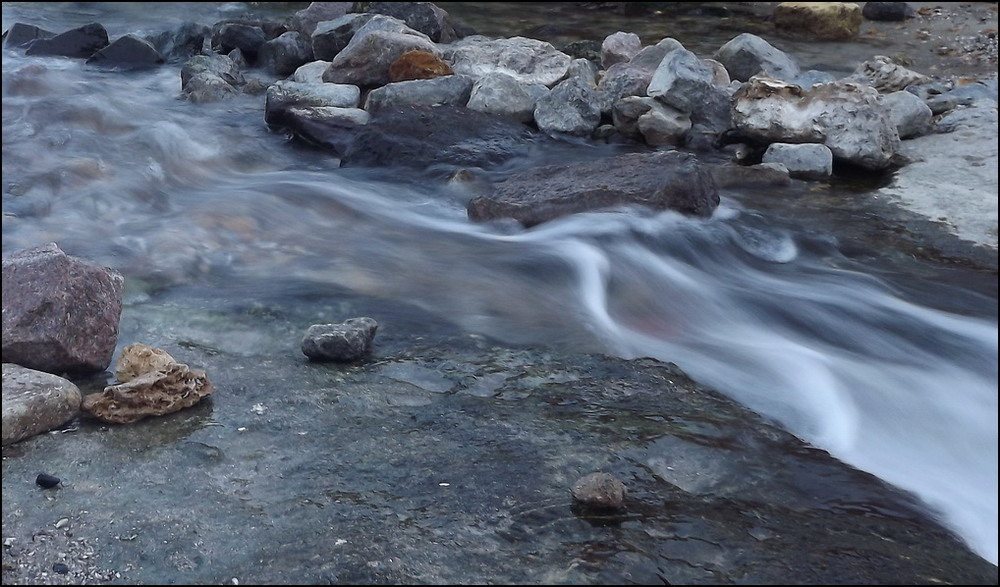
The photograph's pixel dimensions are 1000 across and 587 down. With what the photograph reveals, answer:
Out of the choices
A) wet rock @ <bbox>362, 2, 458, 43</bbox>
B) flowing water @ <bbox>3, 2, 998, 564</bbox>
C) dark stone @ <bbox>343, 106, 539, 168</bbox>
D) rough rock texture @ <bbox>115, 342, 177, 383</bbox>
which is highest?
wet rock @ <bbox>362, 2, 458, 43</bbox>

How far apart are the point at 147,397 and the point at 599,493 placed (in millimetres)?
1509

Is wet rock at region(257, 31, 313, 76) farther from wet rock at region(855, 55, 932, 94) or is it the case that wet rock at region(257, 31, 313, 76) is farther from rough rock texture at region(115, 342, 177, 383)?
rough rock texture at region(115, 342, 177, 383)

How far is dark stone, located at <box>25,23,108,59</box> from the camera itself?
9.60 m

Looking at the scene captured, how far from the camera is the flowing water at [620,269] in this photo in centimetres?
361

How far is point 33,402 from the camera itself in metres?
3.01

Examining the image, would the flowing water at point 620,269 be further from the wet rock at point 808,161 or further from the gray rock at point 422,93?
the gray rock at point 422,93

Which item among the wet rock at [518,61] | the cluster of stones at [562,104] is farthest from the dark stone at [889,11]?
the wet rock at [518,61]

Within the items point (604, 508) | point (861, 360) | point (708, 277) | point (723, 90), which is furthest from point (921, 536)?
point (723, 90)

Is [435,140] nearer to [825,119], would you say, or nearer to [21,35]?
[825,119]

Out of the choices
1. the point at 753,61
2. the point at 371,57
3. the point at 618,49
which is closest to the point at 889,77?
the point at 753,61

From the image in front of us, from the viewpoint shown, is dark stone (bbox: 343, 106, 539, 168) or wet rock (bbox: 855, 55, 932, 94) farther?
wet rock (bbox: 855, 55, 932, 94)

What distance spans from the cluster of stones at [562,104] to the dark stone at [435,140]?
0.04ft

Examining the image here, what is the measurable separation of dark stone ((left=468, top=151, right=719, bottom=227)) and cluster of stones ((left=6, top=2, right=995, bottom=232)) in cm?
1

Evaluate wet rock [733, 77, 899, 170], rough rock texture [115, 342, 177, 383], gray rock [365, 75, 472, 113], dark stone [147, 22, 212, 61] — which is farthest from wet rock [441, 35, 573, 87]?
rough rock texture [115, 342, 177, 383]
